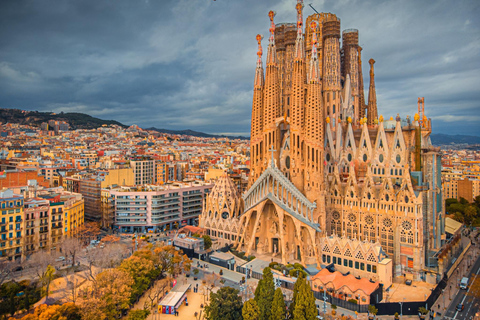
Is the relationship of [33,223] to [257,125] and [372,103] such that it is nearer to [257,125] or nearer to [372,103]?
[257,125]

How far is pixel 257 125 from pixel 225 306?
102 ft

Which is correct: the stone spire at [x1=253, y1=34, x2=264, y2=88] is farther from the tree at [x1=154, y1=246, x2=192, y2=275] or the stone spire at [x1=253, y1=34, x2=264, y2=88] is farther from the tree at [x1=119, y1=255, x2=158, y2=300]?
the tree at [x1=119, y1=255, x2=158, y2=300]

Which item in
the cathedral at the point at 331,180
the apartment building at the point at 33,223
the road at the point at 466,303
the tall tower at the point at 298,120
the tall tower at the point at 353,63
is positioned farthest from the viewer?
the tall tower at the point at 353,63

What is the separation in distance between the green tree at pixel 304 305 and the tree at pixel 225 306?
5318 millimetres

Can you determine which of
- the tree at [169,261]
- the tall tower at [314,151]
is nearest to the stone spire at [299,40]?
the tall tower at [314,151]

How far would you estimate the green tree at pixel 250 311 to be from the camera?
3048 centimetres

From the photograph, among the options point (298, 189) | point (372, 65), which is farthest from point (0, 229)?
point (372, 65)

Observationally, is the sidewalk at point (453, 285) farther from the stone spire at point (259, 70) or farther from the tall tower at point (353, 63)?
the stone spire at point (259, 70)

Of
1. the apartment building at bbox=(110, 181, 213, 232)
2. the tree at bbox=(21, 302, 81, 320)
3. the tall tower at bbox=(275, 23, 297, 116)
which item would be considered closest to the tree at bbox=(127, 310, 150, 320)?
the tree at bbox=(21, 302, 81, 320)

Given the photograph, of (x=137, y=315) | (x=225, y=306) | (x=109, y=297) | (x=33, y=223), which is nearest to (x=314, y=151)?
(x=225, y=306)

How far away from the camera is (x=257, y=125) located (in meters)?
56.4

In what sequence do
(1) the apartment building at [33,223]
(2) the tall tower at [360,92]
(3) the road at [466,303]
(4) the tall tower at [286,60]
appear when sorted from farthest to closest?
(2) the tall tower at [360,92], (4) the tall tower at [286,60], (1) the apartment building at [33,223], (3) the road at [466,303]

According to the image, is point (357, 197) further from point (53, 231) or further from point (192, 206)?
point (53, 231)

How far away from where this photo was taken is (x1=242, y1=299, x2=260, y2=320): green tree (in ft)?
100
